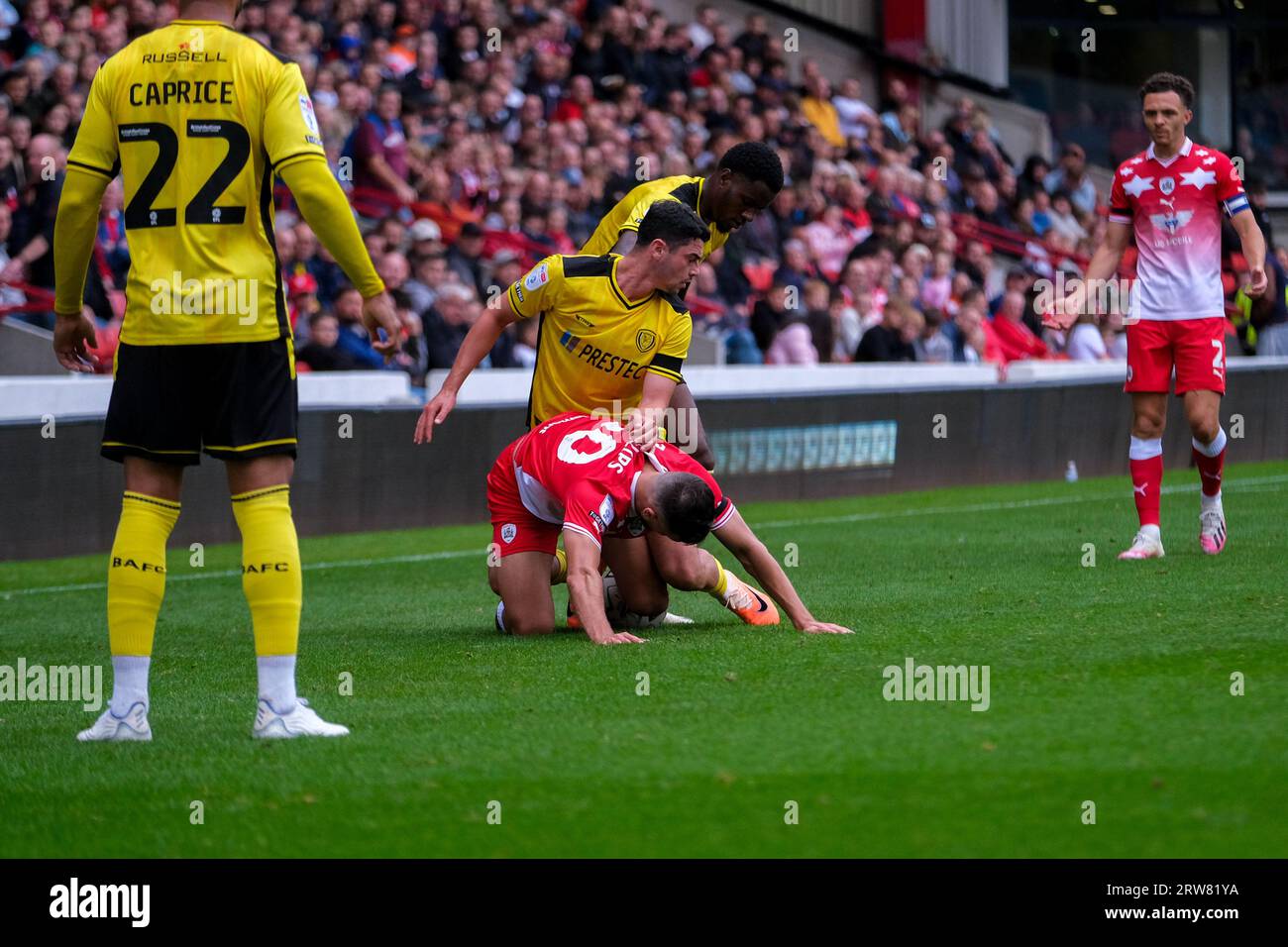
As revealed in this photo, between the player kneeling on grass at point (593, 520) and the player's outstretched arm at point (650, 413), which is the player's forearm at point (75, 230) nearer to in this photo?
the player kneeling on grass at point (593, 520)

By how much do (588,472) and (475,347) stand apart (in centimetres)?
76

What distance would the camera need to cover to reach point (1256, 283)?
31.0 ft

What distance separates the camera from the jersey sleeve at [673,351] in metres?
7.76

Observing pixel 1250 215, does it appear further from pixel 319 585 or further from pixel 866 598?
pixel 319 585

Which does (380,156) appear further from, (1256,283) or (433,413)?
(433,413)

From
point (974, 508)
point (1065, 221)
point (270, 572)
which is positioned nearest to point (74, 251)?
point (270, 572)

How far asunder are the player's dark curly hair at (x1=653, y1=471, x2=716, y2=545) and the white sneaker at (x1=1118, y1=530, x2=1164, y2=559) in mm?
3371

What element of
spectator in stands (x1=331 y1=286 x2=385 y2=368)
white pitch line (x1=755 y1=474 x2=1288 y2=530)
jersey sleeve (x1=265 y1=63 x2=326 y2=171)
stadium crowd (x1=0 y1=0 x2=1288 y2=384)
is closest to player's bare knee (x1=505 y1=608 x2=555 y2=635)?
jersey sleeve (x1=265 y1=63 x2=326 y2=171)

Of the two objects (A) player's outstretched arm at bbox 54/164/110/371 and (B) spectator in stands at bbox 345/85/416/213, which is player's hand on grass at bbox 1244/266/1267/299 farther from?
(B) spectator in stands at bbox 345/85/416/213

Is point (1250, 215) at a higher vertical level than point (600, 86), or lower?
lower

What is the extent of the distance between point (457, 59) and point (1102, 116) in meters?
15.2

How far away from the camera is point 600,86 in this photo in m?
20.7

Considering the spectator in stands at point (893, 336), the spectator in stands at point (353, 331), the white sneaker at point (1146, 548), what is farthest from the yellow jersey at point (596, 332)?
the spectator in stands at point (893, 336)
